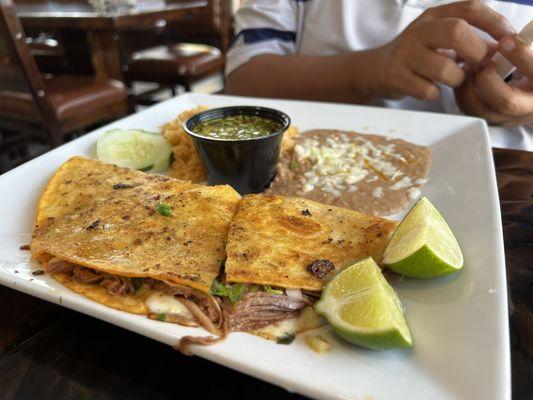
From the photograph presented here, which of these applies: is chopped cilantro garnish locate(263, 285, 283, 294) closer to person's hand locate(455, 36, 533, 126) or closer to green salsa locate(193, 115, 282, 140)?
green salsa locate(193, 115, 282, 140)

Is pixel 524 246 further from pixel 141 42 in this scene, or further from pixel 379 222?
pixel 141 42

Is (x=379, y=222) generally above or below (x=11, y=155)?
above

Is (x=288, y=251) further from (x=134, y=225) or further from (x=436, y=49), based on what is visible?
(x=436, y=49)

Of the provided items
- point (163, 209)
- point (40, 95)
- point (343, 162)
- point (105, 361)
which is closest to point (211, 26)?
point (40, 95)

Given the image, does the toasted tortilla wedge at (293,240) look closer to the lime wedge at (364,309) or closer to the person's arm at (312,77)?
the lime wedge at (364,309)

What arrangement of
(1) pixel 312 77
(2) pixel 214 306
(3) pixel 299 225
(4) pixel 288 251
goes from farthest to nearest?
1. (1) pixel 312 77
2. (3) pixel 299 225
3. (4) pixel 288 251
4. (2) pixel 214 306

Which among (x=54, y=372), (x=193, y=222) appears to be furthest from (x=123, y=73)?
(x=54, y=372)
